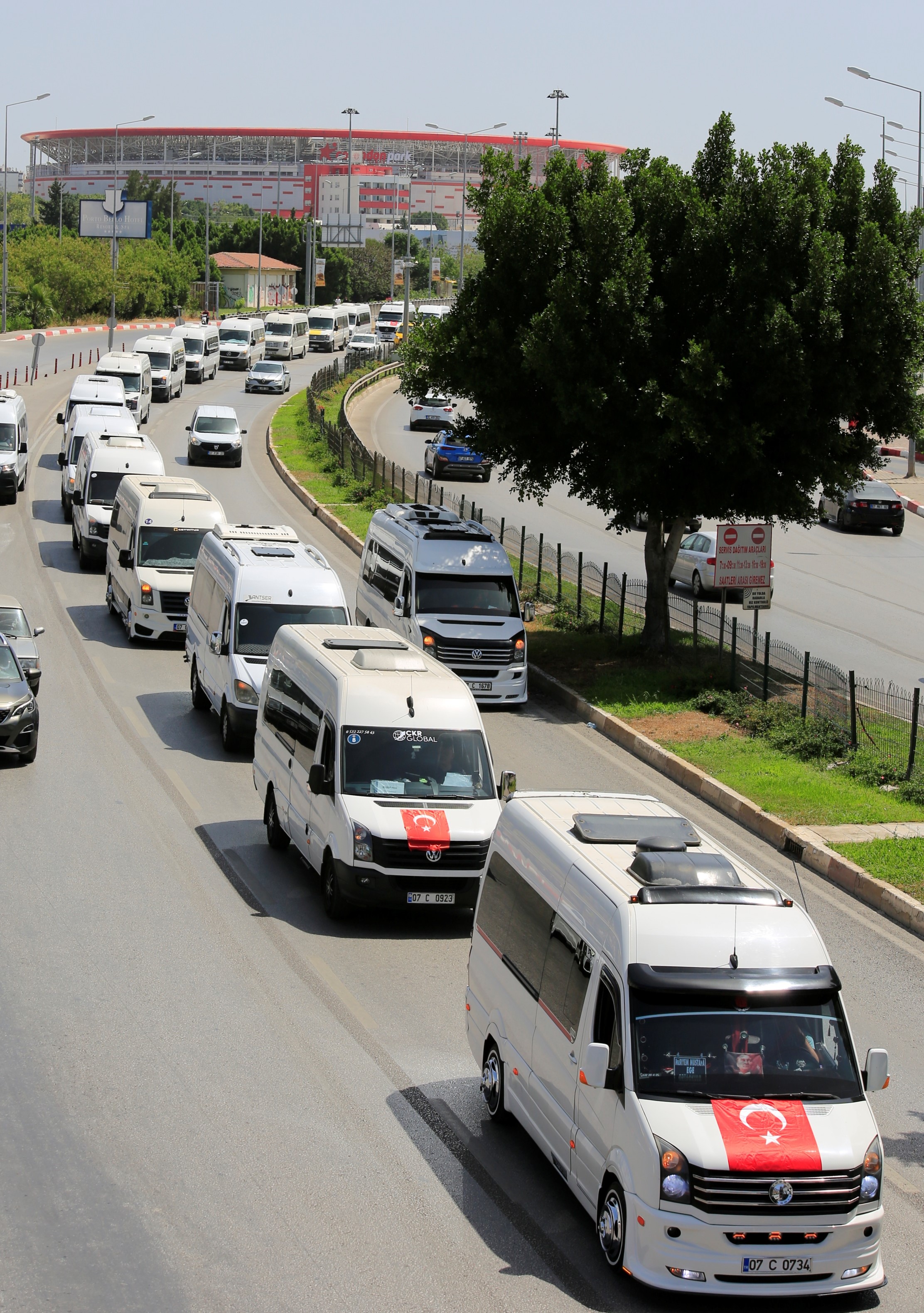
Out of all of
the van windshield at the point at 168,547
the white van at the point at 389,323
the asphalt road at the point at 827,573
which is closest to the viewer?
the van windshield at the point at 168,547

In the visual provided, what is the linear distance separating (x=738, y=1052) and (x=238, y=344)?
81.4 meters

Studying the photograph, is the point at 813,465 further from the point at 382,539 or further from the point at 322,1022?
the point at 322,1022

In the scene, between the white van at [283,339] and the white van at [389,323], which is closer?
the white van at [283,339]

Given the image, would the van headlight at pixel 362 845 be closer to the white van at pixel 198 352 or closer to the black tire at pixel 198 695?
the black tire at pixel 198 695

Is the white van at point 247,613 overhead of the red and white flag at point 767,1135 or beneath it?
overhead

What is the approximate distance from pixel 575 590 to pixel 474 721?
16340mm

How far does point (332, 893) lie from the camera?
13898 millimetres

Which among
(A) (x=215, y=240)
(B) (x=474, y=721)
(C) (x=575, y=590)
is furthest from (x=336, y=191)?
(B) (x=474, y=721)

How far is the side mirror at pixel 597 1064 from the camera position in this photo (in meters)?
7.87

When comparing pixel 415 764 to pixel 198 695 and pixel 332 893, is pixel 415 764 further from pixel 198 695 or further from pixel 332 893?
pixel 198 695

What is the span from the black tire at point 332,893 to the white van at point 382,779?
15mm

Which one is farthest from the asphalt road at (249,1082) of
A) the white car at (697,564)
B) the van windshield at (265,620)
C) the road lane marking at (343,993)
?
the white car at (697,564)

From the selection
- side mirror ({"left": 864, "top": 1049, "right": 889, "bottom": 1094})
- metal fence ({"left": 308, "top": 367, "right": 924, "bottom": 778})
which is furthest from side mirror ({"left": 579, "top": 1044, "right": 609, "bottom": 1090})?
metal fence ({"left": 308, "top": 367, "right": 924, "bottom": 778})

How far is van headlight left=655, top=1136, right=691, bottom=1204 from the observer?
743cm
